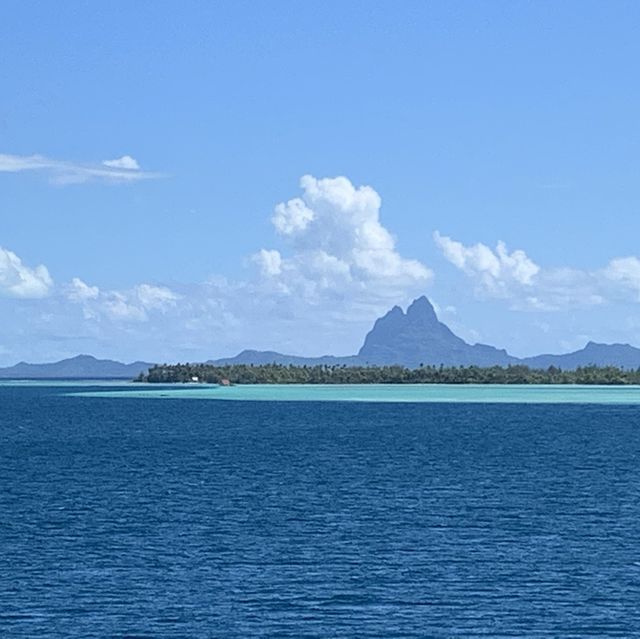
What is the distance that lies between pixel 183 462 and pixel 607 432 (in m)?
53.2

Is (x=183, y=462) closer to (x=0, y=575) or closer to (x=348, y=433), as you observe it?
(x=348, y=433)

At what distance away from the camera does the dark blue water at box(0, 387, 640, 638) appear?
36.9 meters

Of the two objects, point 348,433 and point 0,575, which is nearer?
point 0,575

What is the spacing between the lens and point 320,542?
1940 inches

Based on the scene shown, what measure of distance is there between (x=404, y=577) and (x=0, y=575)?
1334cm

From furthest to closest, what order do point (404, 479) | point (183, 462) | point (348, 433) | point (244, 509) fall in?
point (348, 433) → point (183, 462) → point (404, 479) → point (244, 509)

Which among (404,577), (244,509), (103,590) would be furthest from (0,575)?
(244,509)

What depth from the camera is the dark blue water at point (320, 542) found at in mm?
36875

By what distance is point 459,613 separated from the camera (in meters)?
37.4

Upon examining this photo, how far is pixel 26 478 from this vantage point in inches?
3000

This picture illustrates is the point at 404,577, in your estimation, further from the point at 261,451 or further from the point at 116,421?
the point at 116,421

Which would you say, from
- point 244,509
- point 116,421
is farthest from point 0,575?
point 116,421

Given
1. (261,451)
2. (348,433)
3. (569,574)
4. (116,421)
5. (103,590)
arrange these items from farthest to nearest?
(116,421) < (348,433) < (261,451) < (569,574) < (103,590)

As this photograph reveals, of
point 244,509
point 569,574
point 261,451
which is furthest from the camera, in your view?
point 261,451
